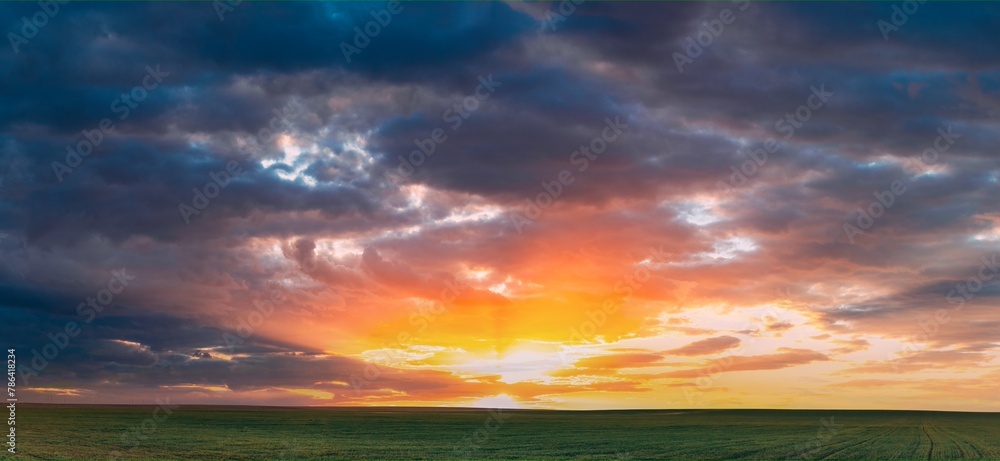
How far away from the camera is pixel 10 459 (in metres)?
42.5

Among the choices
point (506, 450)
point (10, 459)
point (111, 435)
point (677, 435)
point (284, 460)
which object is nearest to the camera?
point (10, 459)

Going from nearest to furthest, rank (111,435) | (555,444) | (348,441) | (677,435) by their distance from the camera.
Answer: (555,444) < (348,441) < (111,435) < (677,435)

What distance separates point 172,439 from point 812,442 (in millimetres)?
57288

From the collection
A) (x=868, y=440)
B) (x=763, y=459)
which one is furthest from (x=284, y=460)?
(x=868, y=440)

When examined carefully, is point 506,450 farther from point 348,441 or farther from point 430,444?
point 348,441

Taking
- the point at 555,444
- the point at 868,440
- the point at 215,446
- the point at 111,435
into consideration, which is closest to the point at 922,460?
the point at 868,440

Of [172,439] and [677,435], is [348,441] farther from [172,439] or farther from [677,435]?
[677,435]

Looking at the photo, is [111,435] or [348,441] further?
[111,435]

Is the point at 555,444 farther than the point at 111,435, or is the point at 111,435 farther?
the point at 111,435

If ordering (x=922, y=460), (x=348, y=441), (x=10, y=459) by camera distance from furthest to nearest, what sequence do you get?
(x=348, y=441) < (x=922, y=460) < (x=10, y=459)

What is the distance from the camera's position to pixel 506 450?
56.2 meters

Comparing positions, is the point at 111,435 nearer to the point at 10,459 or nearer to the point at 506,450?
the point at 10,459

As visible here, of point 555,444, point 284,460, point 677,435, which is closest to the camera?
point 284,460

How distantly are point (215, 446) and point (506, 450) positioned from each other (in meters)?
23.2
